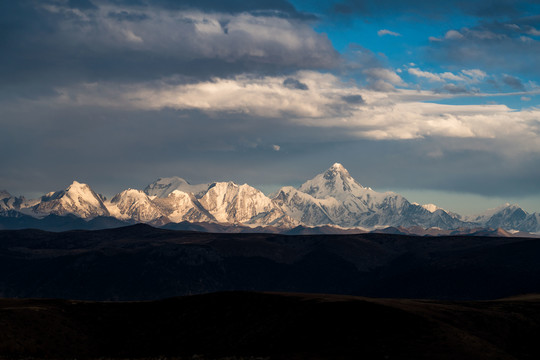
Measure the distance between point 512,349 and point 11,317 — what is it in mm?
96286

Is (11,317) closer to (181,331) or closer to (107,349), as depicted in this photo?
(107,349)

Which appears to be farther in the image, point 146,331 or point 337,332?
point 146,331

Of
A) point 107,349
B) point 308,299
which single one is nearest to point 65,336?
point 107,349

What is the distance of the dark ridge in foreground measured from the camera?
107 meters

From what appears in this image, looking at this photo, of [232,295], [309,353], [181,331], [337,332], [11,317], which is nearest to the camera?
[309,353]

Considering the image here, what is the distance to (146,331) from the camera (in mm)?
142000

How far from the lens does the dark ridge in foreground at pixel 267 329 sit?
106625mm

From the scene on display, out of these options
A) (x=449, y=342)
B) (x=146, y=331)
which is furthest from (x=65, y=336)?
(x=449, y=342)

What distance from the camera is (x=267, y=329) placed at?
425 feet

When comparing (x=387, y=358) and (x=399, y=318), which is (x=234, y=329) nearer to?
(x=399, y=318)

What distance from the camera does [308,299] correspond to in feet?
487

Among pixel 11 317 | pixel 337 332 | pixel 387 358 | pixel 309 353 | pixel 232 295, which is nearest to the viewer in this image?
pixel 387 358

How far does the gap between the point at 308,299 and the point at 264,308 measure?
10695 mm

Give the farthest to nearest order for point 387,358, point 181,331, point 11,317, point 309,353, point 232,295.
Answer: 1. point 232,295
2. point 181,331
3. point 11,317
4. point 309,353
5. point 387,358
